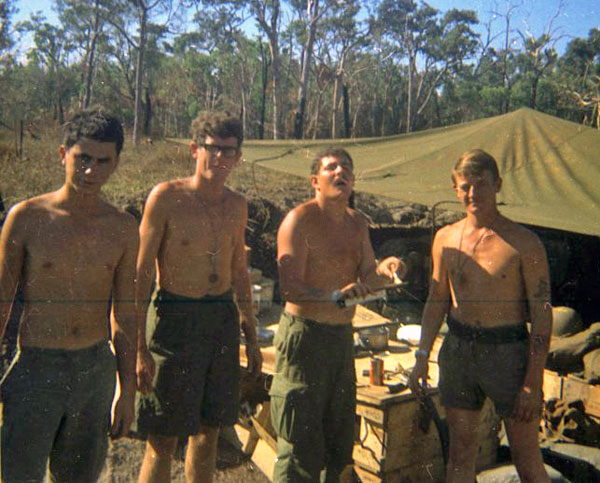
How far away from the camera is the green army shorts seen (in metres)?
2.79

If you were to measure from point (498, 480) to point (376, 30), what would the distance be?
21.0 metres

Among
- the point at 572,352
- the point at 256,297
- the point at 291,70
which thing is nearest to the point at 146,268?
the point at 256,297

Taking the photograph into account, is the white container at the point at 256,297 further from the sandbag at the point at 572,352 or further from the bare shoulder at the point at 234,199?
the sandbag at the point at 572,352

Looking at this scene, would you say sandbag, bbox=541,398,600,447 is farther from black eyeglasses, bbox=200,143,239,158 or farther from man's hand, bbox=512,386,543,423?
black eyeglasses, bbox=200,143,239,158

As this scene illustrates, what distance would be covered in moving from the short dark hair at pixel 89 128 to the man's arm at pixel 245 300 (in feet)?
2.91

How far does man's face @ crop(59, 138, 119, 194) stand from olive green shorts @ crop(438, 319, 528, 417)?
178 cm

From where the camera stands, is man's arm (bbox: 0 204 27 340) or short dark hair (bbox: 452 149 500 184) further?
short dark hair (bbox: 452 149 500 184)

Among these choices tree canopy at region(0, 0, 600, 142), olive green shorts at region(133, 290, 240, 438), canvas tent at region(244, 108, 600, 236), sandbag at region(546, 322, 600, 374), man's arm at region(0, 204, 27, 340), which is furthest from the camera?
tree canopy at region(0, 0, 600, 142)

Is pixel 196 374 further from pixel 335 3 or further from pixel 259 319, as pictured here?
pixel 335 3

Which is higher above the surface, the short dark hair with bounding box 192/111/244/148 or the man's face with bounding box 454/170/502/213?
the short dark hair with bounding box 192/111/244/148

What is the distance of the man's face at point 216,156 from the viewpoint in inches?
111

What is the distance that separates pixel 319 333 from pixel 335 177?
0.76 m

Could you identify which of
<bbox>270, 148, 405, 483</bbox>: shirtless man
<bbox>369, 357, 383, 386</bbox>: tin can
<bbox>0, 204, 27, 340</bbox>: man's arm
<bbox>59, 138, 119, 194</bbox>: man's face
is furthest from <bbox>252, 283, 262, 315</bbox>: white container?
<bbox>0, 204, 27, 340</bbox>: man's arm

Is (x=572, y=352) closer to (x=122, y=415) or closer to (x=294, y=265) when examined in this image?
(x=294, y=265)
